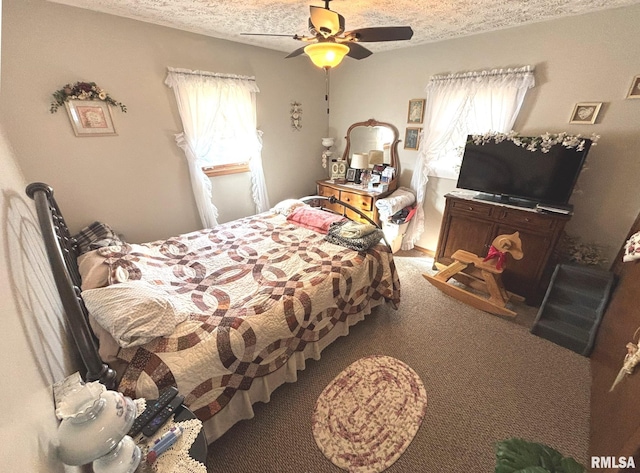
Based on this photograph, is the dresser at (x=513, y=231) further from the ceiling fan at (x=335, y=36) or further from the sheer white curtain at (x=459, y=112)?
the ceiling fan at (x=335, y=36)

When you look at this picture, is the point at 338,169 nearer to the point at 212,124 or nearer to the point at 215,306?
the point at 212,124

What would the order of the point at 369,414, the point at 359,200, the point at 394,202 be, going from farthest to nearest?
1. the point at 359,200
2. the point at 394,202
3. the point at 369,414

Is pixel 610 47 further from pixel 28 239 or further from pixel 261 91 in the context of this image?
pixel 28 239

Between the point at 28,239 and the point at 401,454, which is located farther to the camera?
the point at 401,454

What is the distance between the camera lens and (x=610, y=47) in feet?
6.68

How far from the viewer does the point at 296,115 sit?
3602 mm

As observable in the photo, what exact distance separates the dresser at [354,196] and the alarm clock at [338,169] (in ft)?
0.64

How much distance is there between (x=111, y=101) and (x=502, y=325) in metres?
3.94

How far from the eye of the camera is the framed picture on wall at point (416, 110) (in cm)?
310

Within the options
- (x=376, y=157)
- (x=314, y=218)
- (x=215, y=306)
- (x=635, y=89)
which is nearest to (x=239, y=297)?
(x=215, y=306)

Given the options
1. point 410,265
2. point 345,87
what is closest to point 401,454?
point 410,265

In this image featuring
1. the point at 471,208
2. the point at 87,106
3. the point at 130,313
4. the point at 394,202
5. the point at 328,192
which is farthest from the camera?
the point at 328,192

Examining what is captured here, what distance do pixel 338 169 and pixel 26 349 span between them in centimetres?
356

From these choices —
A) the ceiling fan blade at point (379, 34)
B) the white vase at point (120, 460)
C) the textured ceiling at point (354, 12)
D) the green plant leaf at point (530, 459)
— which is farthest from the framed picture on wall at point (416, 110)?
the white vase at point (120, 460)
